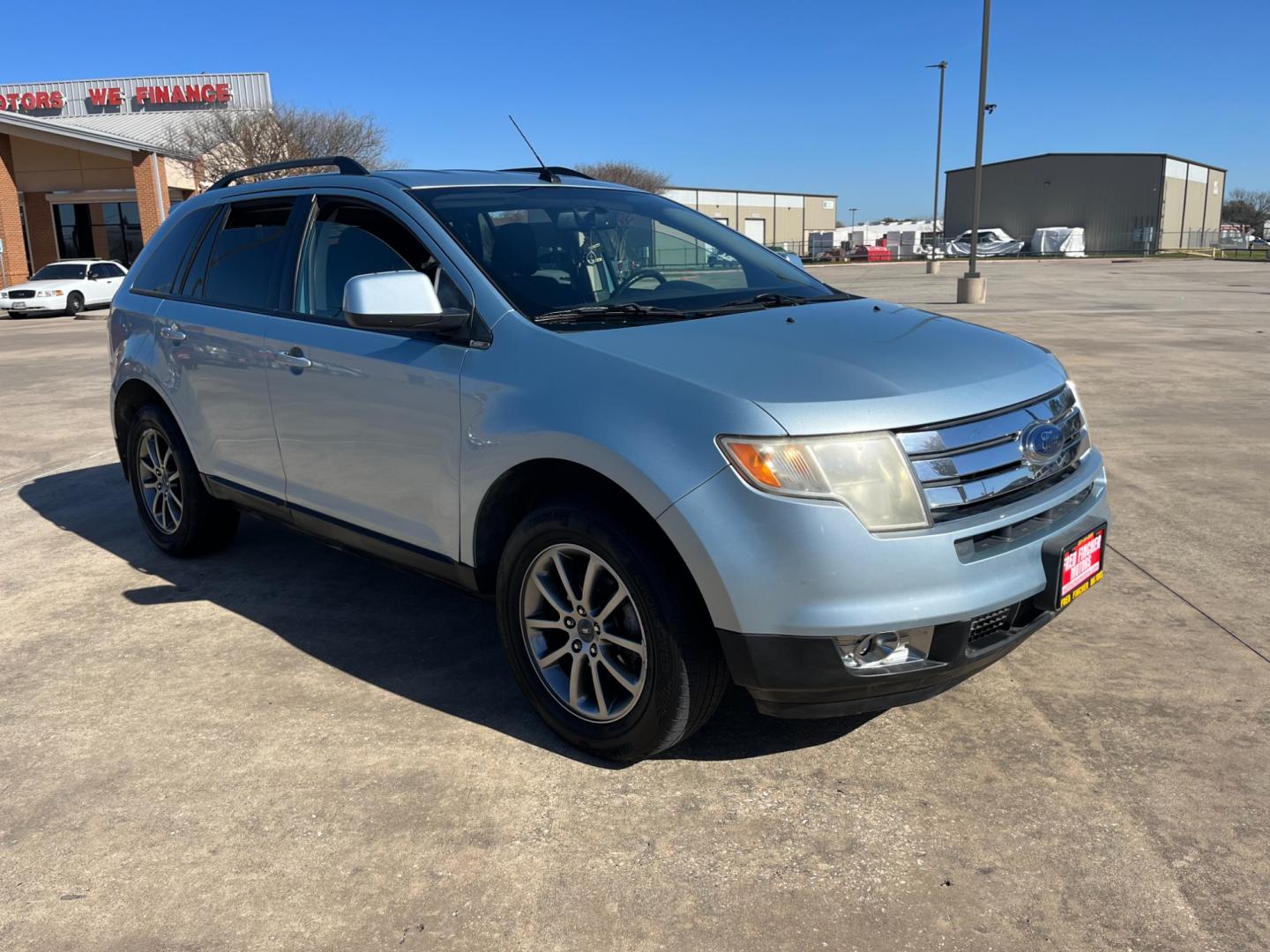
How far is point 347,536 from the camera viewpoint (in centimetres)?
396

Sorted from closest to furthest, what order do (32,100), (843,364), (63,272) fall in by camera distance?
(843,364) → (63,272) → (32,100)

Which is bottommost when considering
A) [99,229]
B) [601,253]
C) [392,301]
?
[392,301]

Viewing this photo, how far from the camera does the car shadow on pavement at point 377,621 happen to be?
3430 mm

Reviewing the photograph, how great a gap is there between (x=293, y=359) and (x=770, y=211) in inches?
3310

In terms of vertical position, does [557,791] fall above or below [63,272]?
below

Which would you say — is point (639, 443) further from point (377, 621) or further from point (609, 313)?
point (377, 621)

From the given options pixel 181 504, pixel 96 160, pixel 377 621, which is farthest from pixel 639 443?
pixel 96 160

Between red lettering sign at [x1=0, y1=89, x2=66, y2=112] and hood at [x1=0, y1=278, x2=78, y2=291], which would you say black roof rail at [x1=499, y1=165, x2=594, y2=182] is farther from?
red lettering sign at [x1=0, y1=89, x2=66, y2=112]

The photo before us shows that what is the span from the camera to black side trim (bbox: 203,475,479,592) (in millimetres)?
3543

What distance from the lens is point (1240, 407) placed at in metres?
8.75

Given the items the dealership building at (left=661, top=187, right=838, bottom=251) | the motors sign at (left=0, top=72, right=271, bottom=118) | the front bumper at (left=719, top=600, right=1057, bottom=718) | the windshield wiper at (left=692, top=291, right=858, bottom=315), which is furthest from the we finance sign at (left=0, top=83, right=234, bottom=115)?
the front bumper at (left=719, top=600, right=1057, bottom=718)

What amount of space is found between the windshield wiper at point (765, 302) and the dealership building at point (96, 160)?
1389 inches

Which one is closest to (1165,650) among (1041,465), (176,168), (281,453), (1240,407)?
(1041,465)

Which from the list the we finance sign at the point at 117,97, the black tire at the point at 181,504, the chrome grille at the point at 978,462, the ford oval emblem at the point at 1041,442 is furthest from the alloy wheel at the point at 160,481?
the we finance sign at the point at 117,97
